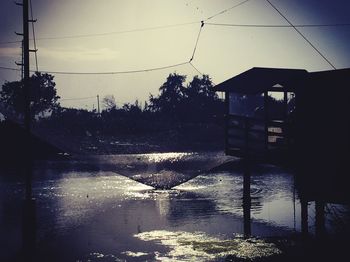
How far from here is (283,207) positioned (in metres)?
25.0

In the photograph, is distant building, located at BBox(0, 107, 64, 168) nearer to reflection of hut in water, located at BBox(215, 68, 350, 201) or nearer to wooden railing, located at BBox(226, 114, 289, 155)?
wooden railing, located at BBox(226, 114, 289, 155)

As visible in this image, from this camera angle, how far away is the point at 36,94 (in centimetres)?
8956

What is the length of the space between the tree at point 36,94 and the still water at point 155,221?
53.9 meters

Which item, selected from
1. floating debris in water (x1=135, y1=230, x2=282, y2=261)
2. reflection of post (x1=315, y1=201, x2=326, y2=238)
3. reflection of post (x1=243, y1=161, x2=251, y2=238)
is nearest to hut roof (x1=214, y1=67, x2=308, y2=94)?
reflection of post (x1=243, y1=161, x2=251, y2=238)

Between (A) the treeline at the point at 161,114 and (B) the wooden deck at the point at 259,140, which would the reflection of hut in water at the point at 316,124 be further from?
(A) the treeline at the point at 161,114

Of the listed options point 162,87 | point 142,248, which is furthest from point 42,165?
point 162,87

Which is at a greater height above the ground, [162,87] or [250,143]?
[162,87]

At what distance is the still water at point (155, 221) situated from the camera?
15.9 meters

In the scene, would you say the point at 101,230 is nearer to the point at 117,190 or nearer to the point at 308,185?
the point at 308,185

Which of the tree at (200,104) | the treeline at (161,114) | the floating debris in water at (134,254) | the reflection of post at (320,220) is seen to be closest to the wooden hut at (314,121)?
the reflection of post at (320,220)

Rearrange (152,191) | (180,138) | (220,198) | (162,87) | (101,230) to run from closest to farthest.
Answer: (101,230) → (220,198) → (152,191) → (180,138) → (162,87)

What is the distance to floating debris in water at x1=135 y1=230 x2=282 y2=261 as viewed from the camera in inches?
583

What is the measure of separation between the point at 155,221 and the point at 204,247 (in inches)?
225

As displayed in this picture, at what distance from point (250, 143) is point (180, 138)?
40.6 metres
